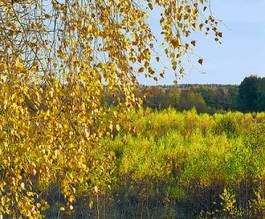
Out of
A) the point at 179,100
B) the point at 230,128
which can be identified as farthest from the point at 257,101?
the point at 230,128

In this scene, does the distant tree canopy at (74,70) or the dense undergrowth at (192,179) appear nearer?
the distant tree canopy at (74,70)

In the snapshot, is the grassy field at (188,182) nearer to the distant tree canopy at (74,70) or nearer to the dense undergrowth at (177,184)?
the dense undergrowth at (177,184)

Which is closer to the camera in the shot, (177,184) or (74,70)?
(74,70)

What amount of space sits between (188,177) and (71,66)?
8720mm

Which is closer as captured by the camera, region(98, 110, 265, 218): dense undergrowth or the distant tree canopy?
the distant tree canopy

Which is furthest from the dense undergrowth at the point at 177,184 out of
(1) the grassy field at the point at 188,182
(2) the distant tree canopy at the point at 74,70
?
(2) the distant tree canopy at the point at 74,70

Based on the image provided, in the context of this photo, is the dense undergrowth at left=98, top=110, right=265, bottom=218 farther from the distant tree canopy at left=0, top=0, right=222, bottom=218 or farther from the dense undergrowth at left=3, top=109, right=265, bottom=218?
the distant tree canopy at left=0, top=0, right=222, bottom=218

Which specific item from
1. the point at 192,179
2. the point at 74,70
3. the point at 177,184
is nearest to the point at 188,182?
the point at 192,179

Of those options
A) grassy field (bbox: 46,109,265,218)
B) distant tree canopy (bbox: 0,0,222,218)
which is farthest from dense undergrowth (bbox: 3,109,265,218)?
distant tree canopy (bbox: 0,0,222,218)

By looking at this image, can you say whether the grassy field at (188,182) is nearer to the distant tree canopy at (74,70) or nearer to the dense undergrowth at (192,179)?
the dense undergrowth at (192,179)

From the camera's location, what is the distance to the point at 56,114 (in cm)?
584

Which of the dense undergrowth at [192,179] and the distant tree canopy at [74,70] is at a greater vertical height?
the distant tree canopy at [74,70]

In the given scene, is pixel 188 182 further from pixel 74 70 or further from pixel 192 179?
pixel 74 70

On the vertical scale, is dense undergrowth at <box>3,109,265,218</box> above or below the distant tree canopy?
below
